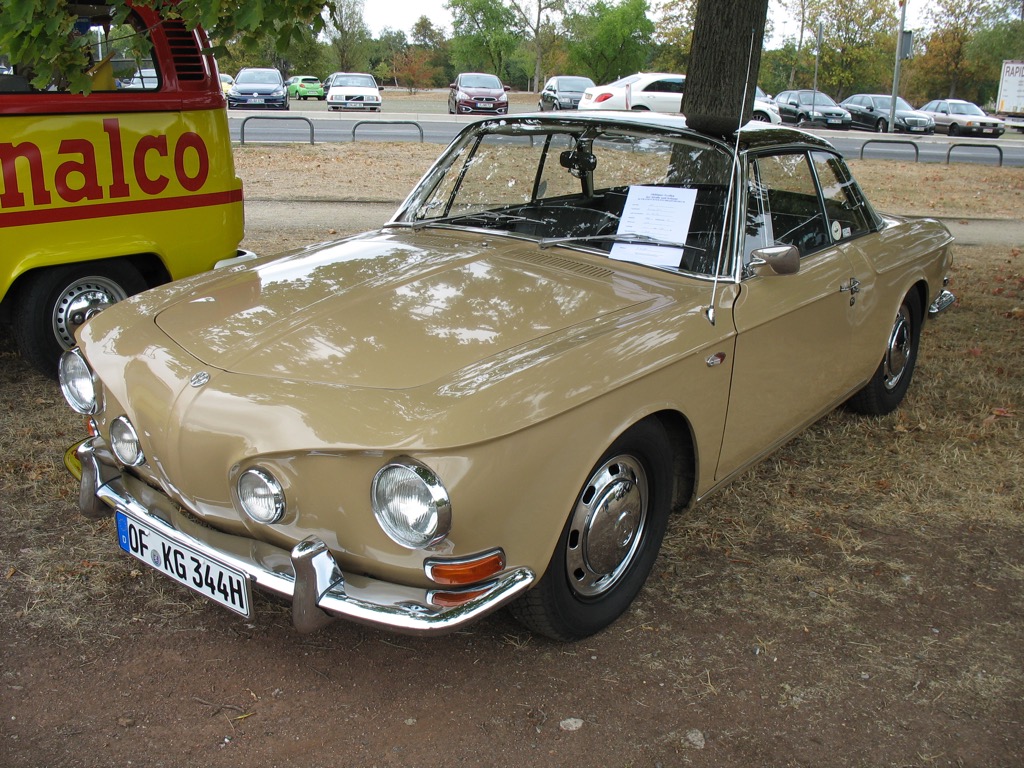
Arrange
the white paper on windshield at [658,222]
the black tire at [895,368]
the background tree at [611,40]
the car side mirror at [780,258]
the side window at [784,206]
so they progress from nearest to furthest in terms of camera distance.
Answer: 1. the car side mirror at [780,258]
2. the white paper on windshield at [658,222]
3. the side window at [784,206]
4. the black tire at [895,368]
5. the background tree at [611,40]

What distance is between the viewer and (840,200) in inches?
174

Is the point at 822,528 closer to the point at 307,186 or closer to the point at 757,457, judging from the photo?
the point at 757,457

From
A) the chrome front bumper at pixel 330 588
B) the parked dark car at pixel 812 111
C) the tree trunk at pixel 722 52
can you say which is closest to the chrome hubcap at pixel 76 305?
the chrome front bumper at pixel 330 588

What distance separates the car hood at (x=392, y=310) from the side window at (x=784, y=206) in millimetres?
683

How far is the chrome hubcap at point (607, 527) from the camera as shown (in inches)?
111

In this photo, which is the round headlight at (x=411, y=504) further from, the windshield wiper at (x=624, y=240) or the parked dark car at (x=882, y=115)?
the parked dark car at (x=882, y=115)

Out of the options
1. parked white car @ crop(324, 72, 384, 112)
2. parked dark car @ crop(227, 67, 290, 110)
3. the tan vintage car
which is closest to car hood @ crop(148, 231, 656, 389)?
the tan vintage car

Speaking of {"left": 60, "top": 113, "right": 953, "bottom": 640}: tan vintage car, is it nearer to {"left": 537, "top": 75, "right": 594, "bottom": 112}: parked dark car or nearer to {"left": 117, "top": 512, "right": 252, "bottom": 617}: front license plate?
{"left": 117, "top": 512, "right": 252, "bottom": 617}: front license plate

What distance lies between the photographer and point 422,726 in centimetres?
266

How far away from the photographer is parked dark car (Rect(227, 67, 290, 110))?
2755cm

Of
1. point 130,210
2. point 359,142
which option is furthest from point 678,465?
point 359,142

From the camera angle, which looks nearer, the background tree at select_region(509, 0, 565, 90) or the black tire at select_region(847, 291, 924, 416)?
the black tire at select_region(847, 291, 924, 416)

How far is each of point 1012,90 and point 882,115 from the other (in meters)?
8.59

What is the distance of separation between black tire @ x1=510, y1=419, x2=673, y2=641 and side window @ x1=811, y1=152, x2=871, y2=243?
5.78ft
